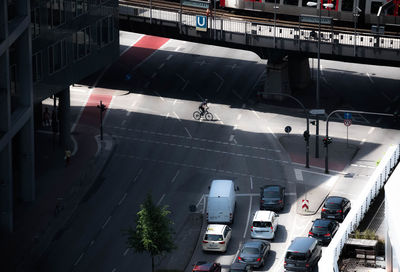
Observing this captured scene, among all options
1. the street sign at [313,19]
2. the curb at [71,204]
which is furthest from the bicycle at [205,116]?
the street sign at [313,19]

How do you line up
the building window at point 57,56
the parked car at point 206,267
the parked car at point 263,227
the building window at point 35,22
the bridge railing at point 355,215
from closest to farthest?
the bridge railing at point 355,215, the parked car at point 206,267, the parked car at point 263,227, the building window at point 35,22, the building window at point 57,56

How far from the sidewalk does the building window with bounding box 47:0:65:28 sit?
12203mm

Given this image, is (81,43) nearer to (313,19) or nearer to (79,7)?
(79,7)

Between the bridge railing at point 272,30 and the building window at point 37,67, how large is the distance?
24.0m

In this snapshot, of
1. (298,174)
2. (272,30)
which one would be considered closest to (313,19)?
(272,30)

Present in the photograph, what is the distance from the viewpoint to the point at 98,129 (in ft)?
A: 328

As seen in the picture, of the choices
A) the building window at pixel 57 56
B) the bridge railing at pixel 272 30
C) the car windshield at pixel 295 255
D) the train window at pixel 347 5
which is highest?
the train window at pixel 347 5

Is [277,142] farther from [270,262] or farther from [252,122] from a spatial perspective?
[270,262]

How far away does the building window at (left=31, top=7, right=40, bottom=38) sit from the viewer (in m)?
83.1

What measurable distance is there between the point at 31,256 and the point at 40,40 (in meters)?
18.7

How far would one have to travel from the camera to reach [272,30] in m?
104

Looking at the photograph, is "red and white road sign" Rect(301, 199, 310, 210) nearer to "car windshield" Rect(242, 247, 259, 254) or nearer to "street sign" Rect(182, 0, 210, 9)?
"car windshield" Rect(242, 247, 259, 254)

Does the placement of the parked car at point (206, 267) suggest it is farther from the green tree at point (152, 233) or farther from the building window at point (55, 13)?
the building window at point (55, 13)

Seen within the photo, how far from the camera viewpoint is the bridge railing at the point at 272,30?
98312 millimetres
